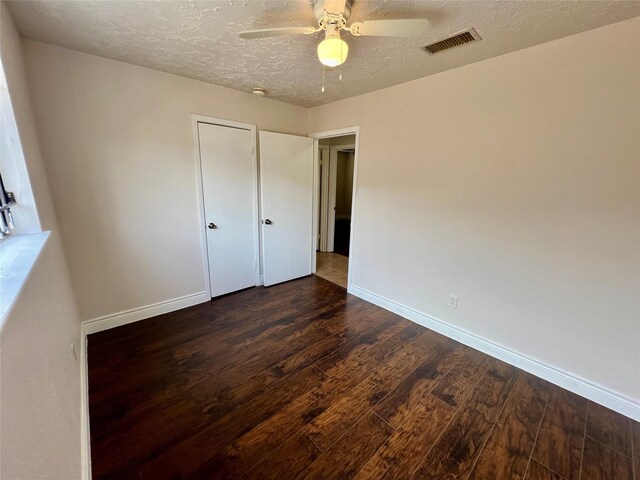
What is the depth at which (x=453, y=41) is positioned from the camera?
1.82m

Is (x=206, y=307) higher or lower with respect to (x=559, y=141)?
lower

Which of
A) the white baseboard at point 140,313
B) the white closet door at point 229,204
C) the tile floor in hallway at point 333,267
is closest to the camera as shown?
the white baseboard at point 140,313

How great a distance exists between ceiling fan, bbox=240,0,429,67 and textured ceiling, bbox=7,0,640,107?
0.46 feet

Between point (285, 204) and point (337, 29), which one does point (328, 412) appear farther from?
point (285, 204)

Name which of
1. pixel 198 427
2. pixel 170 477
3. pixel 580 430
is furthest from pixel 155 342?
pixel 580 430

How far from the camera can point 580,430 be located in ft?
5.32

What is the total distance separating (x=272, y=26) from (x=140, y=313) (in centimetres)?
279

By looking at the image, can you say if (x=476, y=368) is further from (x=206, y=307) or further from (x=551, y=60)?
(x=206, y=307)

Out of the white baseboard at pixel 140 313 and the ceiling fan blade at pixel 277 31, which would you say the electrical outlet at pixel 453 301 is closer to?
the ceiling fan blade at pixel 277 31

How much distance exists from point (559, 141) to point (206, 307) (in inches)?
137

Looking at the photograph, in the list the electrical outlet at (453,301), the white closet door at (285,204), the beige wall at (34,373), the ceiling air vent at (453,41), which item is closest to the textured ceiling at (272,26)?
the ceiling air vent at (453,41)

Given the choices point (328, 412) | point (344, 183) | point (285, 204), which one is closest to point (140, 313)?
point (285, 204)

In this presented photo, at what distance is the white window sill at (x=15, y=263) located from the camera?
30.3 inches

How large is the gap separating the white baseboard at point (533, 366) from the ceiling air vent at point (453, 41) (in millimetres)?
2318
